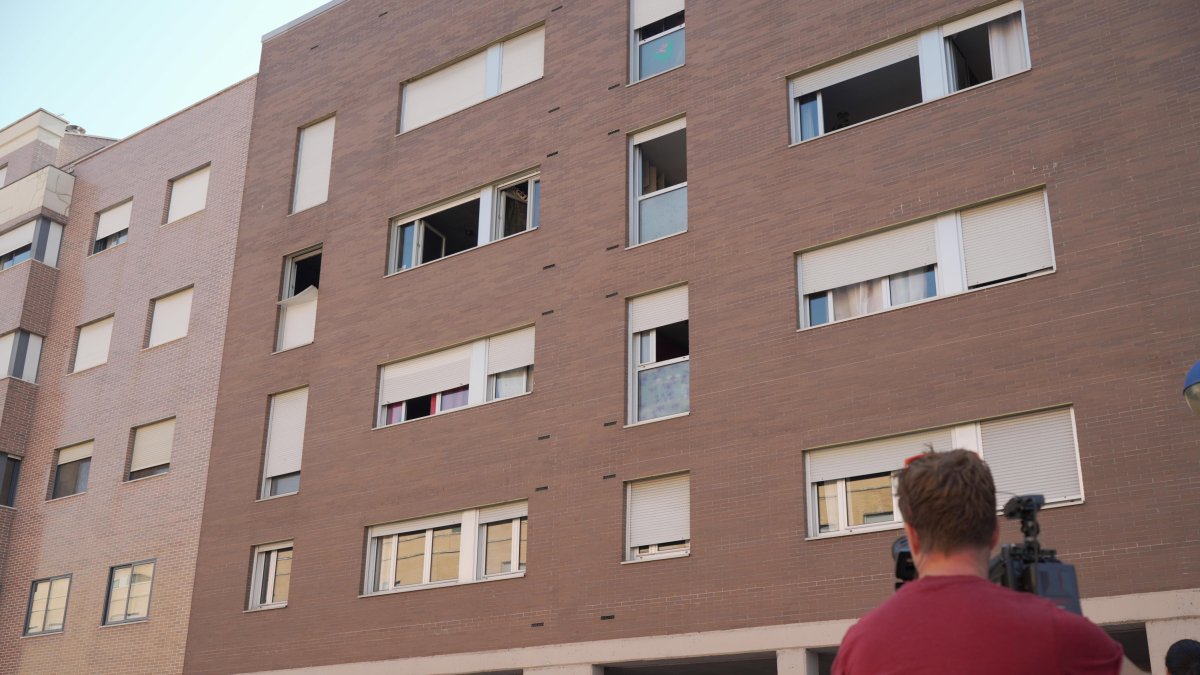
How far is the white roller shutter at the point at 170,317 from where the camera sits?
25.2m

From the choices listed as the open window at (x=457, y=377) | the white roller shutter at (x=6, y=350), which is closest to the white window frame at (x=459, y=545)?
the open window at (x=457, y=377)

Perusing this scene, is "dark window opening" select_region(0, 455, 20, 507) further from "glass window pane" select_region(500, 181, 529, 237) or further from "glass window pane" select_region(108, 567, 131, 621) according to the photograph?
"glass window pane" select_region(500, 181, 529, 237)

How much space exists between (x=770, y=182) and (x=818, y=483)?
13.7 ft

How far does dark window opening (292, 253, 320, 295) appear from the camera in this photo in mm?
23344

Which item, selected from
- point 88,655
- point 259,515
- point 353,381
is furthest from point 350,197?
point 88,655

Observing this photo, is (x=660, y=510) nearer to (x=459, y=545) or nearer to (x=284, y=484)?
(x=459, y=545)

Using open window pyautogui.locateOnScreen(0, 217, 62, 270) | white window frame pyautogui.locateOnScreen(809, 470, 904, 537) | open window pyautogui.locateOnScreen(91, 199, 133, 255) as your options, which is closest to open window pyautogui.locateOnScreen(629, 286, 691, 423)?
white window frame pyautogui.locateOnScreen(809, 470, 904, 537)

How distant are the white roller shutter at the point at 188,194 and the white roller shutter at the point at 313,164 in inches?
128

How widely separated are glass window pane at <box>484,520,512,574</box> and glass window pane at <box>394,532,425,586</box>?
50.0 inches

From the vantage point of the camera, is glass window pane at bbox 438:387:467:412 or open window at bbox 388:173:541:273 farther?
open window at bbox 388:173:541:273

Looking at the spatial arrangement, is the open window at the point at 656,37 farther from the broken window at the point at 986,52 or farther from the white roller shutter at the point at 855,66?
the broken window at the point at 986,52

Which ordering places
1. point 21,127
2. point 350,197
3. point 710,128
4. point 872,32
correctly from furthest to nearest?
point 21,127
point 350,197
point 710,128
point 872,32

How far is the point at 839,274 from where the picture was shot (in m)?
16.0

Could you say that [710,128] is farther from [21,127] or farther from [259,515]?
[21,127]
